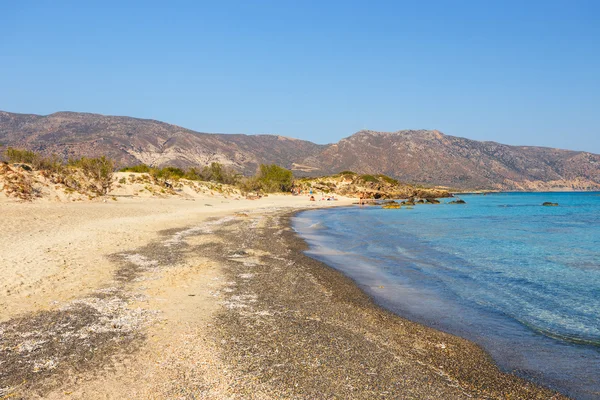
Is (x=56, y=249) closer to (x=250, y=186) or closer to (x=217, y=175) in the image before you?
(x=250, y=186)

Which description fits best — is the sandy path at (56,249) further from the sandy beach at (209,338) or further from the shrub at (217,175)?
the shrub at (217,175)

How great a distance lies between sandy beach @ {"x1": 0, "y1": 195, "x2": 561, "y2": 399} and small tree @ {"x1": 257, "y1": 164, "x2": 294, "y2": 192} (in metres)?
87.5

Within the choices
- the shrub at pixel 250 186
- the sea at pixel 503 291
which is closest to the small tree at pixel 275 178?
the shrub at pixel 250 186

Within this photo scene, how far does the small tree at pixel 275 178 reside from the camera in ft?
341

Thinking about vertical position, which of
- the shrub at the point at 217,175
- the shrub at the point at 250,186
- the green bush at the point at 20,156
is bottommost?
the shrub at the point at 250,186

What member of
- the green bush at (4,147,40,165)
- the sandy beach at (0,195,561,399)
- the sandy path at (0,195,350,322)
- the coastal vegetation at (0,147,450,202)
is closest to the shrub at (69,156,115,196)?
the coastal vegetation at (0,147,450,202)

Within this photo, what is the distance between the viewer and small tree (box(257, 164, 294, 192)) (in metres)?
104

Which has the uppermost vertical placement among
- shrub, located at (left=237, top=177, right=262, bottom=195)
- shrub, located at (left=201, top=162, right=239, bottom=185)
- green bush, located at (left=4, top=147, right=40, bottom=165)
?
green bush, located at (left=4, top=147, right=40, bottom=165)

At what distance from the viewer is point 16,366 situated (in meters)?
6.71

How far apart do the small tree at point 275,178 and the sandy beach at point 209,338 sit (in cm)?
8748

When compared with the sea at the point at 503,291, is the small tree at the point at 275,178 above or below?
above

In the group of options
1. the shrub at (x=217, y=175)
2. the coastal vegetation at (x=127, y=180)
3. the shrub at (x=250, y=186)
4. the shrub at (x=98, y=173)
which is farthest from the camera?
the shrub at (x=217, y=175)

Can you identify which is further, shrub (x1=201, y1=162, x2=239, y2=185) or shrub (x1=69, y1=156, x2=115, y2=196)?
shrub (x1=201, y1=162, x2=239, y2=185)

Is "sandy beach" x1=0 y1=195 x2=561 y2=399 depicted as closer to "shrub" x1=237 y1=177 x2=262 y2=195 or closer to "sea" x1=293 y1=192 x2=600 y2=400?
"sea" x1=293 y1=192 x2=600 y2=400
